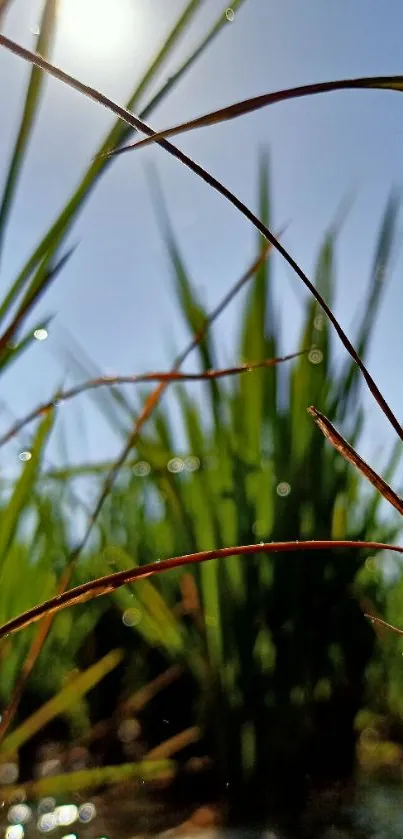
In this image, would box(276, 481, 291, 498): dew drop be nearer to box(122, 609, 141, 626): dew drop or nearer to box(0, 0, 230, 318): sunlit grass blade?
box(122, 609, 141, 626): dew drop

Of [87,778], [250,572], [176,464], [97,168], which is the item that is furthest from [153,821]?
[97,168]

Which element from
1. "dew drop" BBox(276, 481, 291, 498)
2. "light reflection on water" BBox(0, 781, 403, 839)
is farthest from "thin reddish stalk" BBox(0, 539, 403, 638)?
"dew drop" BBox(276, 481, 291, 498)

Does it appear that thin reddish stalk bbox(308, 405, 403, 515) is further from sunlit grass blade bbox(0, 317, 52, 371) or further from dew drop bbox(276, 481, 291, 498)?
dew drop bbox(276, 481, 291, 498)

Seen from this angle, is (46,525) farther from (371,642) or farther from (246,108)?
(246,108)

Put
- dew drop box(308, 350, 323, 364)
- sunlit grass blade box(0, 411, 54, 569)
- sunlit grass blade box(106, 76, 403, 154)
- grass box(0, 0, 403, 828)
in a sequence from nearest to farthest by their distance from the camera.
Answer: sunlit grass blade box(106, 76, 403, 154) → sunlit grass blade box(0, 411, 54, 569) → grass box(0, 0, 403, 828) → dew drop box(308, 350, 323, 364)

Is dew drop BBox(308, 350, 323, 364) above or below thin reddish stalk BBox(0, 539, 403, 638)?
above

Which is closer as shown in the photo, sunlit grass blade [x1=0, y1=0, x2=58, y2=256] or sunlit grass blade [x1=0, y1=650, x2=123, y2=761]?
sunlit grass blade [x1=0, y1=0, x2=58, y2=256]

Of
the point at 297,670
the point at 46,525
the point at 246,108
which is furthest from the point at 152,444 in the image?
the point at 246,108

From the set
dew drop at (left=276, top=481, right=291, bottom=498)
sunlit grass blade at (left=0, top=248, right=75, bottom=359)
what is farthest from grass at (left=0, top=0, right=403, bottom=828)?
sunlit grass blade at (left=0, top=248, right=75, bottom=359)

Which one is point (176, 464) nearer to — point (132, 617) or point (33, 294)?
point (132, 617)

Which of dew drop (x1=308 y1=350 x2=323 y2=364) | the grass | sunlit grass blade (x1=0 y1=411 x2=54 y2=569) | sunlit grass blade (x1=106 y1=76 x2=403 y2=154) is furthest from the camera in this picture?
dew drop (x1=308 y1=350 x2=323 y2=364)

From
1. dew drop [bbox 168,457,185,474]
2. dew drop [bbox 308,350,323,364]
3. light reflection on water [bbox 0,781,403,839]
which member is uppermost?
dew drop [bbox 308,350,323,364]
